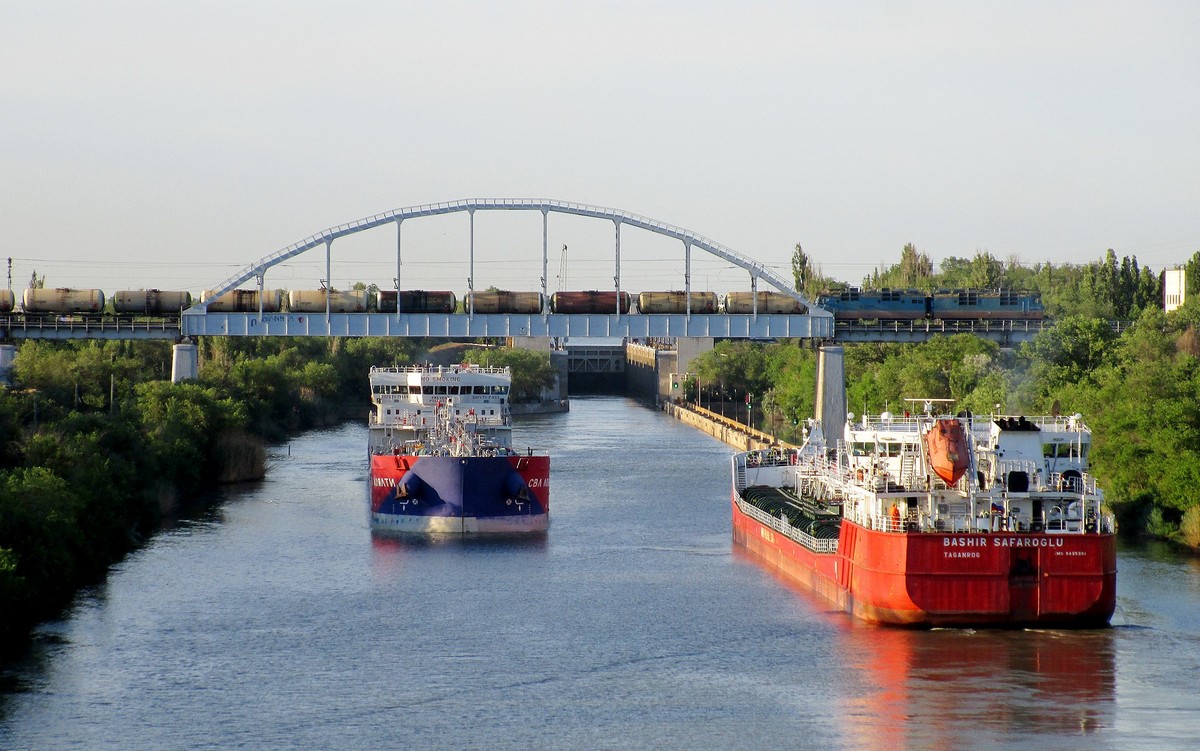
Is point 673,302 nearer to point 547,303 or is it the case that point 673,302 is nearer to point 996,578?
point 547,303

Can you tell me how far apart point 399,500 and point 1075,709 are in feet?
98.8

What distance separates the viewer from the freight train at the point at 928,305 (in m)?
81.1

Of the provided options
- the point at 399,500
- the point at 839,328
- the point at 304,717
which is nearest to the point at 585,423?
the point at 839,328

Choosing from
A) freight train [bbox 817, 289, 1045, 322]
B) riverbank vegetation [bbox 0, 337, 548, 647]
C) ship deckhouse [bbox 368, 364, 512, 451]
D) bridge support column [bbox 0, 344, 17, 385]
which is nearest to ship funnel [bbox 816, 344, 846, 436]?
freight train [bbox 817, 289, 1045, 322]

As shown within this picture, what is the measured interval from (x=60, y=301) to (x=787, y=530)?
4729 cm

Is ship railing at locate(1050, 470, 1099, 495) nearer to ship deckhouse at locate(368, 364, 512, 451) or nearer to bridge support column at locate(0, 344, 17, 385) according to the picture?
ship deckhouse at locate(368, 364, 512, 451)

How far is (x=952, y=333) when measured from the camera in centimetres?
8038

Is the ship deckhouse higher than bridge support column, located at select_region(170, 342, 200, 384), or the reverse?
bridge support column, located at select_region(170, 342, 200, 384)

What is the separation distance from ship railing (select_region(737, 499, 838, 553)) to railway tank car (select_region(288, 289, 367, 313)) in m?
27.0

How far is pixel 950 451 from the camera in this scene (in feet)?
127

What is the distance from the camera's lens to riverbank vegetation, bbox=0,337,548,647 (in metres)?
41.0

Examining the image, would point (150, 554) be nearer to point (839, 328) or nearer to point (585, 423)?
point (839, 328)

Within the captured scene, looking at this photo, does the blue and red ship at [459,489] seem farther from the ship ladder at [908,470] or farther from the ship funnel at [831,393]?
the ship ladder at [908,470]

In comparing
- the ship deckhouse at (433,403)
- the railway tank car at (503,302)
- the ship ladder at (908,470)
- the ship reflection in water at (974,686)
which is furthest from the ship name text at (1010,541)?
the railway tank car at (503,302)
